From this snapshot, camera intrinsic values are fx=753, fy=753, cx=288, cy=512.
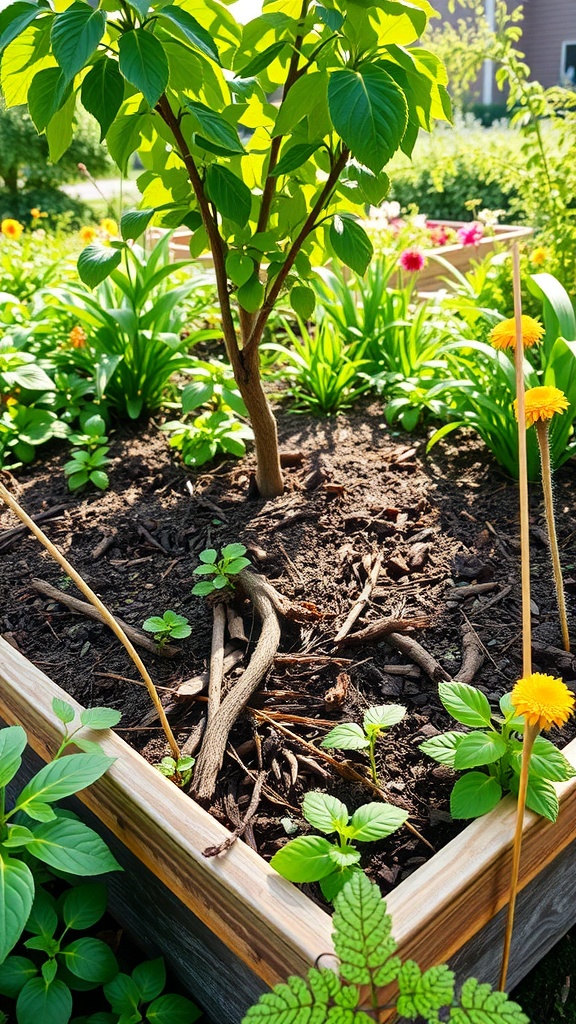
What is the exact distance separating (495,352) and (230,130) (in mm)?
1024

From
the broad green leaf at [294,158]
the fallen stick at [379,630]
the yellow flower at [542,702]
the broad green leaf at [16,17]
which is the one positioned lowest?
the fallen stick at [379,630]

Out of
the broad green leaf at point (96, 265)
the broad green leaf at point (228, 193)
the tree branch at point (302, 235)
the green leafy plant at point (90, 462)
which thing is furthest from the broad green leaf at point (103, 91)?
the green leafy plant at point (90, 462)

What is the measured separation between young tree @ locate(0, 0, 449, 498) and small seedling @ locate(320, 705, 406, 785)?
0.78 meters

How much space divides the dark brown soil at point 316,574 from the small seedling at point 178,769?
0.06 m

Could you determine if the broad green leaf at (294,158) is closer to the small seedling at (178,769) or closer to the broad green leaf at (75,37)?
the broad green leaf at (75,37)

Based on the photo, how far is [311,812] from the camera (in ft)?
3.28

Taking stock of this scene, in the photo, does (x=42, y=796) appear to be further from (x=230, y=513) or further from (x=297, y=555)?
(x=230, y=513)

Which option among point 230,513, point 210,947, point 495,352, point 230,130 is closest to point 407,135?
point 230,130

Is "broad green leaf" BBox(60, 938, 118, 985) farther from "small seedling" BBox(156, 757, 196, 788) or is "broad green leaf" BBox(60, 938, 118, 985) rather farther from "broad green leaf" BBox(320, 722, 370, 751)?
"broad green leaf" BBox(320, 722, 370, 751)

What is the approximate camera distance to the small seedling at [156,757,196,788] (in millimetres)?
1164

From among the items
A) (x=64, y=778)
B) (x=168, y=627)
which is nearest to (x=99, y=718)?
(x=64, y=778)

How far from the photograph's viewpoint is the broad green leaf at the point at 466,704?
1.10 metres

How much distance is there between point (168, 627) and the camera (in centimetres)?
141

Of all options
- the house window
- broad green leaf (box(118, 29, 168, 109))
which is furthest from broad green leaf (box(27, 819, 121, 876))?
the house window
